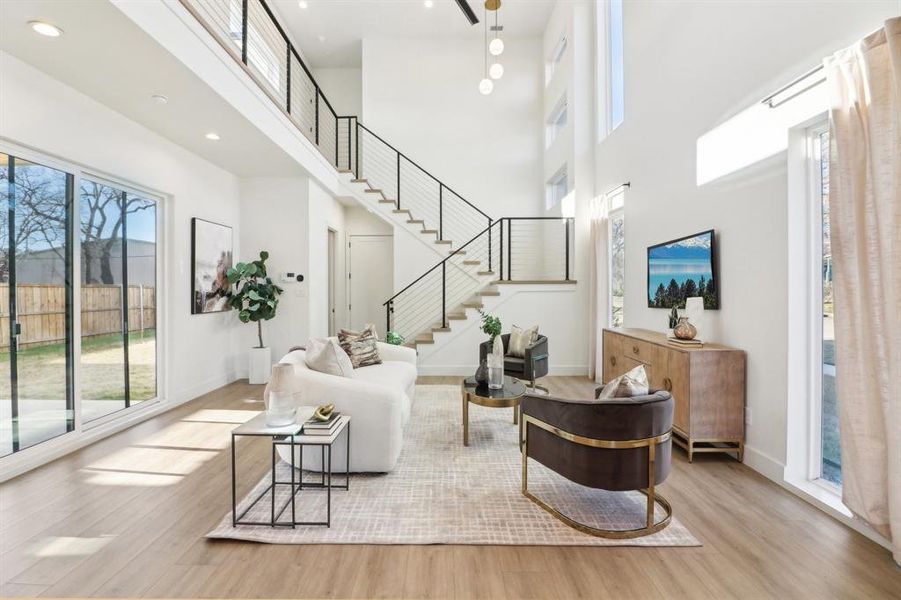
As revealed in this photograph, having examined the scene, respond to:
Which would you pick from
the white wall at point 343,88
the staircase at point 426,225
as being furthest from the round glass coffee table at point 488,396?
the white wall at point 343,88

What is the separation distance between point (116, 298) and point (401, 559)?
3966 mm

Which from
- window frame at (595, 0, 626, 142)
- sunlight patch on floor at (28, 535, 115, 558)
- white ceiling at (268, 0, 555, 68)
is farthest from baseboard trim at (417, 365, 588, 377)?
white ceiling at (268, 0, 555, 68)

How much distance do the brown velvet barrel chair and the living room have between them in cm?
2

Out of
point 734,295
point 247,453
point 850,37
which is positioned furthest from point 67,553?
point 850,37

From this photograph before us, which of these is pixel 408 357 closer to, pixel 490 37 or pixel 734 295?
pixel 734 295

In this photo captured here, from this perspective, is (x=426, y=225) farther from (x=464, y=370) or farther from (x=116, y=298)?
(x=116, y=298)

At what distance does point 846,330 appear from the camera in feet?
7.26

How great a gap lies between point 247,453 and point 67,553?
1.33 m

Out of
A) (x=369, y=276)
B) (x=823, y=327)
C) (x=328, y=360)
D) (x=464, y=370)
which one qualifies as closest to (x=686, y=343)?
(x=823, y=327)

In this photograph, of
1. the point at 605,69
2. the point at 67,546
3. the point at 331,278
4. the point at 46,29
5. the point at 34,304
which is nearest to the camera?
→ the point at 67,546

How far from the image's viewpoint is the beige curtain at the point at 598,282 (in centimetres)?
590

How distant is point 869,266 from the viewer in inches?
83.7

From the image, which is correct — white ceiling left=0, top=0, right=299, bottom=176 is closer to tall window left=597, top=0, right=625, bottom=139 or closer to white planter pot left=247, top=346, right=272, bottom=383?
white planter pot left=247, top=346, right=272, bottom=383

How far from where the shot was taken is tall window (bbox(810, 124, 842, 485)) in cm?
268
